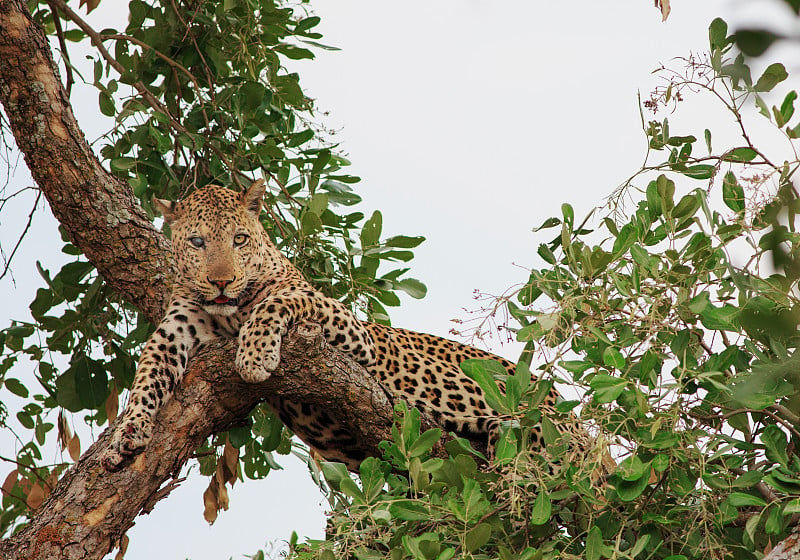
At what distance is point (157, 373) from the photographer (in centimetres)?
424

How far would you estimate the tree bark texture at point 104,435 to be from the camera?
13.5 ft

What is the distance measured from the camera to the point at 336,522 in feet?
10.4

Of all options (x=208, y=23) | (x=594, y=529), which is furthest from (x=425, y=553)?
(x=208, y=23)

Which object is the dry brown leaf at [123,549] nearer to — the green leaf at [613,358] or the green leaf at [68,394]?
the green leaf at [68,394]

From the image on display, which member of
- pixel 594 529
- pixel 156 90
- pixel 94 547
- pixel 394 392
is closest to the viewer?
pixel 594 529

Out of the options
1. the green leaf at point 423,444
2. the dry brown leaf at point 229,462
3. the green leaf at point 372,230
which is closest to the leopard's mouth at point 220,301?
the green leaf at point 372,230

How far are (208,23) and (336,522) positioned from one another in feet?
11.5

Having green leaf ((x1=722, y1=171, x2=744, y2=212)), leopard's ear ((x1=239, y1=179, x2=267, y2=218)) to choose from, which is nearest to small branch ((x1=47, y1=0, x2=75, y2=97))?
leopard's ear ((x1=239, y1=179, x2=267, y2=218))

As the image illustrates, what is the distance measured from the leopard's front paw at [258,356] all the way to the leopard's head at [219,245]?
48 cm

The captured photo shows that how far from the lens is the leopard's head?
451 cm

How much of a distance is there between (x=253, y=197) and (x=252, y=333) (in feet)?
3.74

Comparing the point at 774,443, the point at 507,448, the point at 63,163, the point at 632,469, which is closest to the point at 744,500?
the point at 774,443

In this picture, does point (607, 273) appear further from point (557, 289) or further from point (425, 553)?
point (425, 553)

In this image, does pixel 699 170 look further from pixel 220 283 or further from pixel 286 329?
pixel 220 283
